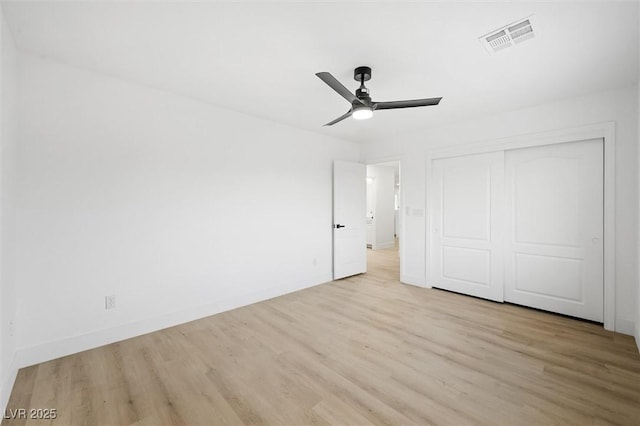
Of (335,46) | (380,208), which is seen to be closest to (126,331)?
(335,46)

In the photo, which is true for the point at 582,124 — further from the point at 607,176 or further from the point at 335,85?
the point at 335,85

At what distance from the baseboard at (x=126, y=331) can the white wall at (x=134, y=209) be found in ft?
0.04

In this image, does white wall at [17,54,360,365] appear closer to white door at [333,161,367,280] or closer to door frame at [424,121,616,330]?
white door at [333,161,367,280]

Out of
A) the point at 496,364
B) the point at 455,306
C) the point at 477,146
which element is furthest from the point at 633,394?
the point at 477,146

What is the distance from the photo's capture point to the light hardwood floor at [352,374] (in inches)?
71.7

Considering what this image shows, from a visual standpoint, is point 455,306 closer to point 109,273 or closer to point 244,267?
point 244,267

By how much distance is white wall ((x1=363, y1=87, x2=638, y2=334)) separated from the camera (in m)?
2.95

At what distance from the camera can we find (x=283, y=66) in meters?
2.55

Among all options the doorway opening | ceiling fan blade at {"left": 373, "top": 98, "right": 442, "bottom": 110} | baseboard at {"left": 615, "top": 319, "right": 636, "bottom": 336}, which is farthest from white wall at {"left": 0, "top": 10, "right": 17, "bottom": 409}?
the doorway opening

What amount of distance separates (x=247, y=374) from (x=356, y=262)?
3.40 meters

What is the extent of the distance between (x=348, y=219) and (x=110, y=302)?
145 inches

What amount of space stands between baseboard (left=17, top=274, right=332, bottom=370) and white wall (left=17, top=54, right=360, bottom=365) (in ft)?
0.04

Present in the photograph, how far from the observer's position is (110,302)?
9.07ft

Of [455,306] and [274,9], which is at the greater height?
[274,9]
